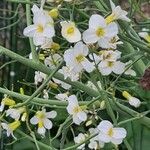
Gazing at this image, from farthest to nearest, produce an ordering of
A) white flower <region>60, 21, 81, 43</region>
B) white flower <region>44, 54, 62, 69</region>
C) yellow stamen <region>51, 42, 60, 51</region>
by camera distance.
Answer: white flower <region>44, 54, 62, 69</region>, yellow stamen <region>51, 42, 60, 51</region>, white flower <region>60, 21, 81, 43</region>

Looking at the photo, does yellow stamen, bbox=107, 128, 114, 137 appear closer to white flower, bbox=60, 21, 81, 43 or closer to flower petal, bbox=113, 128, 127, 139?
flower petal, bbox=113, 128, 127, 139

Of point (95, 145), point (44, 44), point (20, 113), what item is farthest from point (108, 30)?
point (95, 145)

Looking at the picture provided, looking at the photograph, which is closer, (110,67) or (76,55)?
(76,55)

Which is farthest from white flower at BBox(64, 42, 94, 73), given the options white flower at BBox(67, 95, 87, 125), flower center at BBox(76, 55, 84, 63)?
white flower at BBox(67, 95, 87, 125)

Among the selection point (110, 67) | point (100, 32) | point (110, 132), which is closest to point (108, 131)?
point (110, 132)

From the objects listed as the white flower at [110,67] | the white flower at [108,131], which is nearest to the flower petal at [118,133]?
the white flower at [108,131]

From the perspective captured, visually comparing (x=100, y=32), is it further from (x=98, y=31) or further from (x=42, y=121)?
(x=42, y=121)

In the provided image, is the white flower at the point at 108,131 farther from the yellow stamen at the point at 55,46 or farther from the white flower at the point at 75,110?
the yellow stamen at the point at 55,46
